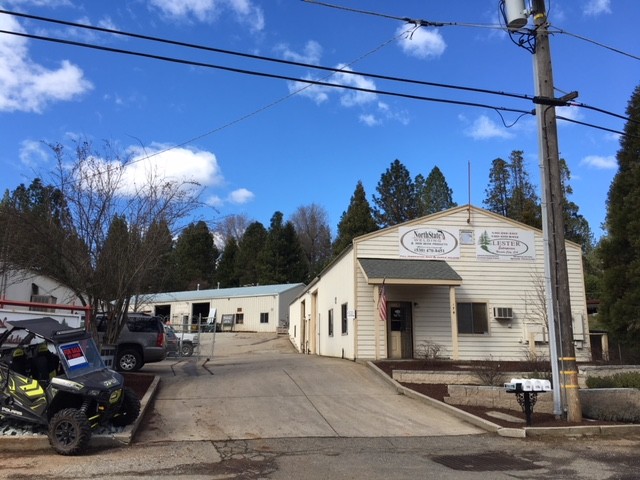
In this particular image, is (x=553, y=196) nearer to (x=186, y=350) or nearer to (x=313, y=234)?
(x=186, y=350)

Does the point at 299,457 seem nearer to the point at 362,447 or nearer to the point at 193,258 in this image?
the point at 362,447

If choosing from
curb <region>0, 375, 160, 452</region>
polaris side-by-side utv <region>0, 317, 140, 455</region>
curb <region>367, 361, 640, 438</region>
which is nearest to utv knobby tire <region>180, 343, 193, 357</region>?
curb <region>0, 375, 160, 452</region>

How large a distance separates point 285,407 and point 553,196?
744 cm

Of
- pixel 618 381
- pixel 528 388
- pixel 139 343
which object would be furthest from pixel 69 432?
pixel 618 381

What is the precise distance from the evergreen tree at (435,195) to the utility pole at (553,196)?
44.9 meters

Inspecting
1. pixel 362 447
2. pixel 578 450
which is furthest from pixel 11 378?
pixel 578 450

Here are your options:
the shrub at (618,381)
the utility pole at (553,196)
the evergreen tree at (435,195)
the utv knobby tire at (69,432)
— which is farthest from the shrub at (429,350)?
the evergreen tree at (435,195)

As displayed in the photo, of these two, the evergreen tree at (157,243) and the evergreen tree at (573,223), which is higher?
the evergreen tree at (573,223)

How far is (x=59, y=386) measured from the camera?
327 inches

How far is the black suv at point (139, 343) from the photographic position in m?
17.3

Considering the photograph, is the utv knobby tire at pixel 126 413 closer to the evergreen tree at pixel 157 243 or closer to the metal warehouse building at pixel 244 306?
the evergreen tree at pixel 157 243

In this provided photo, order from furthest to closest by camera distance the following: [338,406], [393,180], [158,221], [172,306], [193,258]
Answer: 1. [193,258]
2. [393,180]
3. [172,306]
4. [158,221]
5. [338,406]

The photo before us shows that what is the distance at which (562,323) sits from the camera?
36.9 feet

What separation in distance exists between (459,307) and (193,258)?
56.8m
